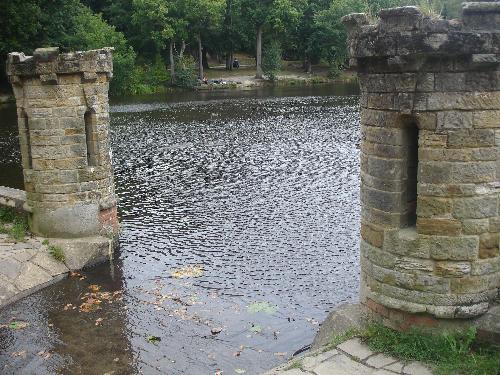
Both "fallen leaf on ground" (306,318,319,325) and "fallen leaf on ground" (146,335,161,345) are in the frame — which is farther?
"fallen leaf on ground" (306,318,319,325)

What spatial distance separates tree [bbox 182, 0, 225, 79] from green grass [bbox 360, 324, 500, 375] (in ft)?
170

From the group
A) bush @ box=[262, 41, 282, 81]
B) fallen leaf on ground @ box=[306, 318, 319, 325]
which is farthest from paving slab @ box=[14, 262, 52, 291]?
bush @ box=[262, 41, 282, 81]

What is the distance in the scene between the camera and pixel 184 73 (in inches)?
2296

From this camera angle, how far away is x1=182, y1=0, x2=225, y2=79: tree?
5628 cm

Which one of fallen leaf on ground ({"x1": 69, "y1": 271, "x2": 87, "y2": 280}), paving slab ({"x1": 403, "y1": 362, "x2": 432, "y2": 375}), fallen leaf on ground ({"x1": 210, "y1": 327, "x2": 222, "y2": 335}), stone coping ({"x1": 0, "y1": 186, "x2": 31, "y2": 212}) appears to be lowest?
fallen leaf on ground ({"x1": 210, "y1": 327, "x2": 222, "y2": 335})

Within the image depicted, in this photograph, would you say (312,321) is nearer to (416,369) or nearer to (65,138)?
(416,369)

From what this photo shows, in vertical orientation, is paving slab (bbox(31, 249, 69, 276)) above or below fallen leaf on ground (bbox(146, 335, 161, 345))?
above

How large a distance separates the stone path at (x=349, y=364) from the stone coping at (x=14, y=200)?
8433 millimetres

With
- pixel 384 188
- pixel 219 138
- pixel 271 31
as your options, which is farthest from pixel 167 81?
pixel 384 188

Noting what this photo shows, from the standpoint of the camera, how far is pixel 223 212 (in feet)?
54.9

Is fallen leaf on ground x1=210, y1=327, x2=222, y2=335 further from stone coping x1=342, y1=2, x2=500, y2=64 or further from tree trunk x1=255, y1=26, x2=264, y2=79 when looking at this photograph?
tree trunk x1=255, y1=26, x2=264, y2=79

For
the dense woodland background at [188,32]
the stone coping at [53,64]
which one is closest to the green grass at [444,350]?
the stone coping at [53,64]

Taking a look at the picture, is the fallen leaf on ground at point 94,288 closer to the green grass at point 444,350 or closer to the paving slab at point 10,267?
the paving slab at point 10,267

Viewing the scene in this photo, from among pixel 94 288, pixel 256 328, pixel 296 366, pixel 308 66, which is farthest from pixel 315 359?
pixel 308 66
